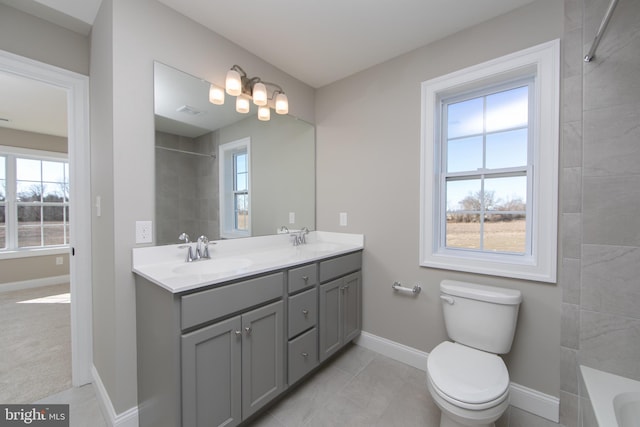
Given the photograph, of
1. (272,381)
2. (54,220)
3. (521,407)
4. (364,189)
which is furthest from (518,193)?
(54,220)

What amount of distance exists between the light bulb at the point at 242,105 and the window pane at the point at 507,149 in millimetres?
1802

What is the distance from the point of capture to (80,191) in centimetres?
173

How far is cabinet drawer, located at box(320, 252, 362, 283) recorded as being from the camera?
1839 mm

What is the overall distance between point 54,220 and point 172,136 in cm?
458

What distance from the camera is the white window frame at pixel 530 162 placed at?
1.45m

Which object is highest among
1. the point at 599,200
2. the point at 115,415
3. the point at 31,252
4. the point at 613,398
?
the point at 599,200

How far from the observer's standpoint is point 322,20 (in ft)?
5.45

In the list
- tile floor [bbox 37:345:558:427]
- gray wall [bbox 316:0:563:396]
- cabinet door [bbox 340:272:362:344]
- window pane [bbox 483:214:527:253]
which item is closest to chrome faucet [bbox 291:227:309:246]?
gray wall [bbox 316:0:563:396]

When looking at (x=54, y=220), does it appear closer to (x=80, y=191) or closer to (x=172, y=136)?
(x=80, y=191)

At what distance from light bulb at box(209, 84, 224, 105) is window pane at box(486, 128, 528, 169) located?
1.92 metres

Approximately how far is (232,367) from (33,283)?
4946mm

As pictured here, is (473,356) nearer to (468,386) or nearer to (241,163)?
(468,386)

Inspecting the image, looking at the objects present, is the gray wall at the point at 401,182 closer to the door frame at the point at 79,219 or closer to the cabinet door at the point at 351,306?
the cabinet door at the point at 351,306

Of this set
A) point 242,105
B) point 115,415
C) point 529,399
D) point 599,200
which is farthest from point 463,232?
point 115,415
